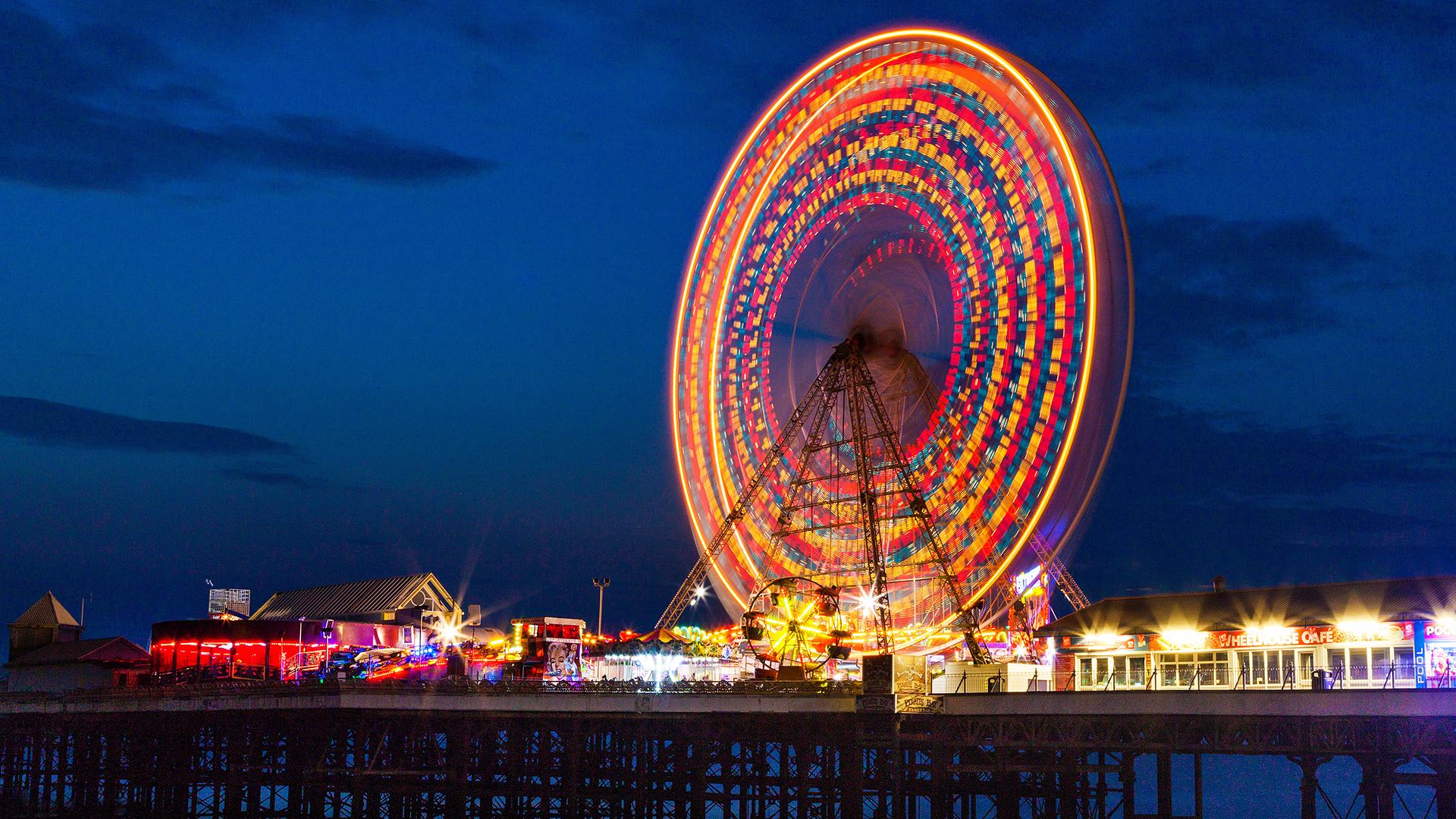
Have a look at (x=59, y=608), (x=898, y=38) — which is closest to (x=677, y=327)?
(x=898, y=38)

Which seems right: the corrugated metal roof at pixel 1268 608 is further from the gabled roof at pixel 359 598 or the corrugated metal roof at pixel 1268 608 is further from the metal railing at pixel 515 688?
the gabled roof at pixel 359 598

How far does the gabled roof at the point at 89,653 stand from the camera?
255 feet

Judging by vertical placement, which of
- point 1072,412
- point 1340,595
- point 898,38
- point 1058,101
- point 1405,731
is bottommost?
point 1405,731

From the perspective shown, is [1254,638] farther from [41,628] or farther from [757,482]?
[41,628]

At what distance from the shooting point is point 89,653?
7806 cm

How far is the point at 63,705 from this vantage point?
58188 millimetres

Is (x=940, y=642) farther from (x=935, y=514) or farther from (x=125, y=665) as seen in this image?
(x=125, y=665)

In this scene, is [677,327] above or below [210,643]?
above

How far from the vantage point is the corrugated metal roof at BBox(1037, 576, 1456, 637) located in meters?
39.0

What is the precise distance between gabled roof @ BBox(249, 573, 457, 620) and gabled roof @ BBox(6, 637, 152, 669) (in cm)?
686

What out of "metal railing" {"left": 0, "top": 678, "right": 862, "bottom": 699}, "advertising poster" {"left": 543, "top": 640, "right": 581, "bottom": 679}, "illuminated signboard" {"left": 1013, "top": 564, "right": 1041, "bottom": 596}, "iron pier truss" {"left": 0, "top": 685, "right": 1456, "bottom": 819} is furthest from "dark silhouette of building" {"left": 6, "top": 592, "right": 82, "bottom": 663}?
"illuminated signboard" {"left": 1013, "top": 564, "right": 1041, "bottom": 596}

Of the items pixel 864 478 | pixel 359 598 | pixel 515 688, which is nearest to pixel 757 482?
pixel 864 478

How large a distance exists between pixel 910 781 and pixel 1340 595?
49.3 feet

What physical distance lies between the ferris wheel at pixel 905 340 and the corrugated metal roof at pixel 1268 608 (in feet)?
9.85
